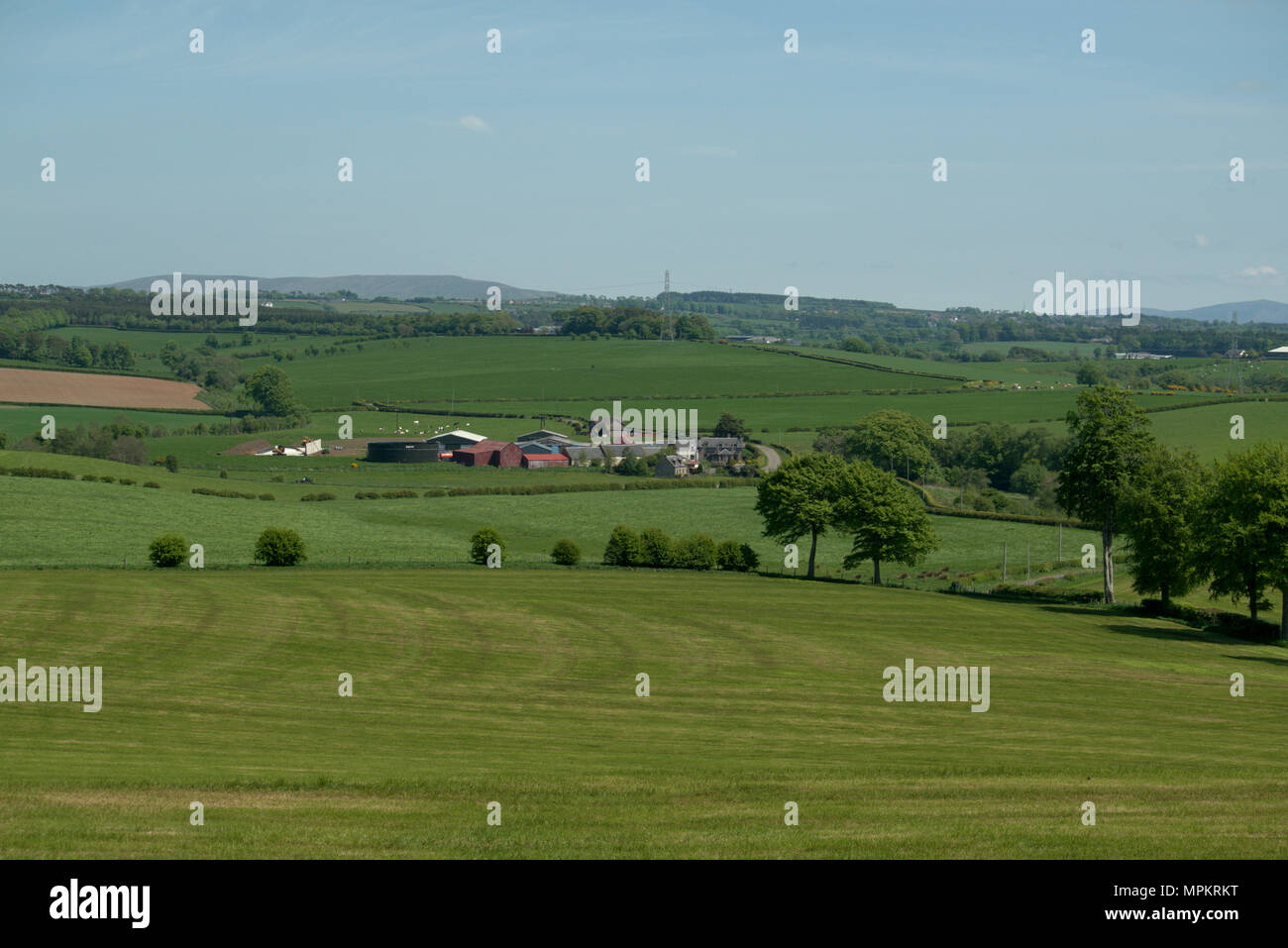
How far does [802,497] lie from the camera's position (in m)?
84.8

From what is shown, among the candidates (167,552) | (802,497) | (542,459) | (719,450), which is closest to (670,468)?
(719,450)

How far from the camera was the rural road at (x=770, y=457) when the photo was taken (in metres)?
136

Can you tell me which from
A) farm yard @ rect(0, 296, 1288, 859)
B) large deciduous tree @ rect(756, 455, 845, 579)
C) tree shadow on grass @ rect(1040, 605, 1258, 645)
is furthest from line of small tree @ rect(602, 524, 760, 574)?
tree shadow on grass @ rect(1040, 605, 1258, 645)

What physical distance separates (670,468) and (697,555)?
189 feet

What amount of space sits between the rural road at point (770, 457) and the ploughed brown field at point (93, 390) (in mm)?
88926

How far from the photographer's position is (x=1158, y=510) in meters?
65.7

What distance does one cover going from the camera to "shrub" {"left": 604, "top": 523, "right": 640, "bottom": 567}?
81.1 m

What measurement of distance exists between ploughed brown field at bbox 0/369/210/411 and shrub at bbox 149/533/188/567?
10512 cm

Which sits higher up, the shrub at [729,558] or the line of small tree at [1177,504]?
the line of small tree at [1177,504]

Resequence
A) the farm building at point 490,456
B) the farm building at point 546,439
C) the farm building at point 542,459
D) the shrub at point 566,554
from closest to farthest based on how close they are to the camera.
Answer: the shrub at point 566,554 → the farm building at point 490,456 → the farm building at point 542,459 → the farm building at point 546,439

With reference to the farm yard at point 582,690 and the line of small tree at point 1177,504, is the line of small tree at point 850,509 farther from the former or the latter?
the line of small tree at point 1177,504

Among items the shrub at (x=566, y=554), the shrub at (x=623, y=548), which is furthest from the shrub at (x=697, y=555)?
the shrub at (x=566, y=554)
